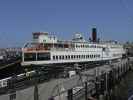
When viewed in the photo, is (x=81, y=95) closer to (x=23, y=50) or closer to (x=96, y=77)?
(x=96, y=77)

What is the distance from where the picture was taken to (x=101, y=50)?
66625 millimetres

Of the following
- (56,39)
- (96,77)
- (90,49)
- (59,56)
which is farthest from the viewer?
(90,49)

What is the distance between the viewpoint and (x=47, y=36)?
180 feet

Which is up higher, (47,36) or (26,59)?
(47,36)

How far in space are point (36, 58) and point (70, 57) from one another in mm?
8141

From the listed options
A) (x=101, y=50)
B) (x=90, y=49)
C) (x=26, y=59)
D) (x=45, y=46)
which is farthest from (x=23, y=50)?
(x=101, y=50)

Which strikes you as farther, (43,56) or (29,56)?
(43,56)

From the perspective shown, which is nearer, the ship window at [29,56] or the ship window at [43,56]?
the ship window at [29,56]

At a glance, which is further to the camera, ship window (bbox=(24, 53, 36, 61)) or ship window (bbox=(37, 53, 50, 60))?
ship window (bbox=(37, 53, 50, 60))

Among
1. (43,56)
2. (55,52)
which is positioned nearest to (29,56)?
(43,56)

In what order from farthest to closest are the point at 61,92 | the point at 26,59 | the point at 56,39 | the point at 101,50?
1. the point at 101,50
2. the point at 56,39
3. the point at 26,59
4. the point at 61,92

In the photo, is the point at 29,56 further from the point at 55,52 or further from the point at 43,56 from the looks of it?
the point at 55,52

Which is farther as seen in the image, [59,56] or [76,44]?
[76,44]

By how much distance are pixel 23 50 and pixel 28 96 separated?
3767 centimetres
